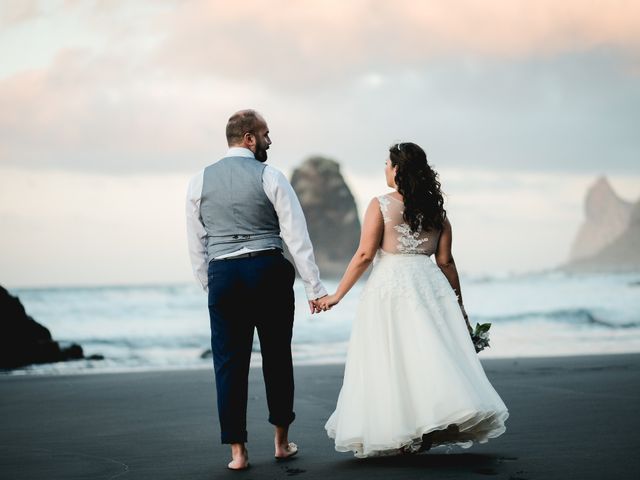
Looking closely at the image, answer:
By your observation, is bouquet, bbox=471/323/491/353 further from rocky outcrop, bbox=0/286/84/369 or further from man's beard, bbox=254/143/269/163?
rocky outcrop, bbox=0/286/84/369

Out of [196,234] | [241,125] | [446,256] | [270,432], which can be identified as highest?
[241,125]

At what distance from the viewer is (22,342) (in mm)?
13727

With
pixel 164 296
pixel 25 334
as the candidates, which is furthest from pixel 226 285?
pixel 164 296

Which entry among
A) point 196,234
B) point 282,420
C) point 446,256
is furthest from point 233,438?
point 446,256

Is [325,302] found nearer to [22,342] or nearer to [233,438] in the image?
[233,438]

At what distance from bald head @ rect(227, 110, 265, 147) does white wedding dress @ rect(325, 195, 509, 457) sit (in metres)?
0.92

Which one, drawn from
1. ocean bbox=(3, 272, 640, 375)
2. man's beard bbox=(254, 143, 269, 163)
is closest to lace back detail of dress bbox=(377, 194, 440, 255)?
man's beard bbox=(254, 143, 269, 163)

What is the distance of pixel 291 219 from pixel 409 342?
3.29ft

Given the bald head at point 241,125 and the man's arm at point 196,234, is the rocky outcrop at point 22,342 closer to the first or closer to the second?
the man's arm at point 196,234

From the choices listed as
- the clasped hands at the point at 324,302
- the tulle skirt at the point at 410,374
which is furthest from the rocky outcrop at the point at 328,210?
the tulle skirt at the point at 410,374

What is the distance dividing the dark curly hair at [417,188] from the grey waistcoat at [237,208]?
0.80 m

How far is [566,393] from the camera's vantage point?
8258mm

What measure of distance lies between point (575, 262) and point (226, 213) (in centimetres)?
8969

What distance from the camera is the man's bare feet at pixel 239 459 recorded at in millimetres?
5102
